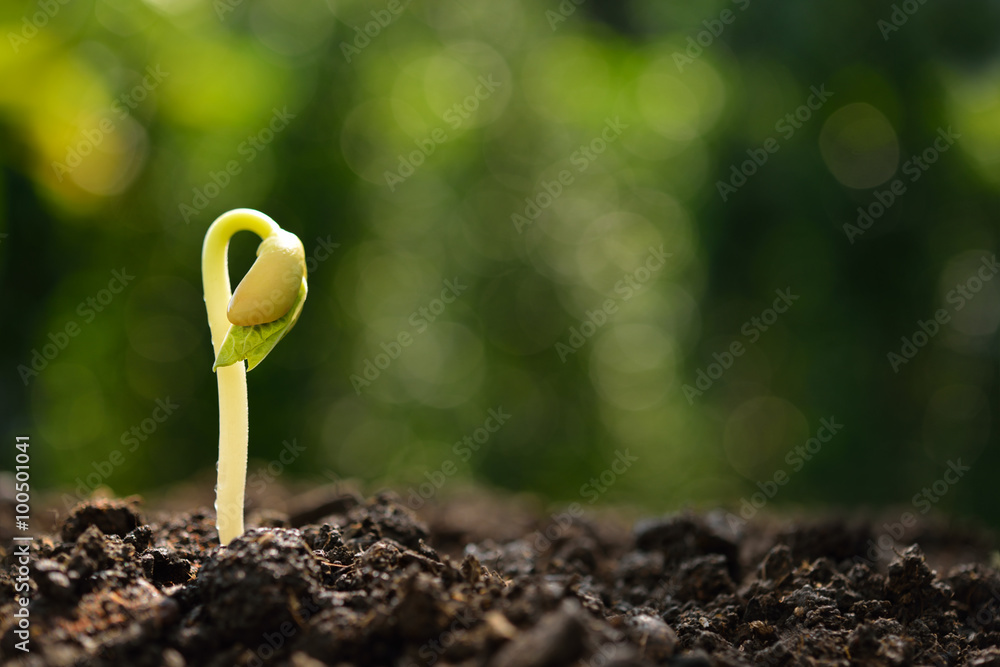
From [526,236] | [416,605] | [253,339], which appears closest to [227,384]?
[253,339]

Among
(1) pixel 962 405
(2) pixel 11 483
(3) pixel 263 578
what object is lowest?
(2) pixel 11 483

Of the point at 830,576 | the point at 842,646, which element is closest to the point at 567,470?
the point at 830,576

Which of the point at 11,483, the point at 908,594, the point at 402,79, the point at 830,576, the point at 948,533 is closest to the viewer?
the point at 908,594

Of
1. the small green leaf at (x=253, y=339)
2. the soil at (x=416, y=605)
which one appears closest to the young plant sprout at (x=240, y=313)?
the small green leaf at (x=253, y=339)

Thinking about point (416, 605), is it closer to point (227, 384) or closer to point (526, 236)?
point (227, 384)

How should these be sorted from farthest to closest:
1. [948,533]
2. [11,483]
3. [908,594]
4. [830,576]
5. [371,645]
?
1. [11,483]
2. [948,533]
3. [830,576]
4. [908,594]
5. [371,645]

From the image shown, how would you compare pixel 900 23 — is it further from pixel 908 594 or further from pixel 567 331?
pixel 908 594

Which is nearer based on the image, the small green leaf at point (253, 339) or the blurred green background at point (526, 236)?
the small green leaf at point (253, 339)

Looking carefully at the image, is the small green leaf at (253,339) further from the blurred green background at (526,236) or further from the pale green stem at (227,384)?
the blurred green background at (526,236)
